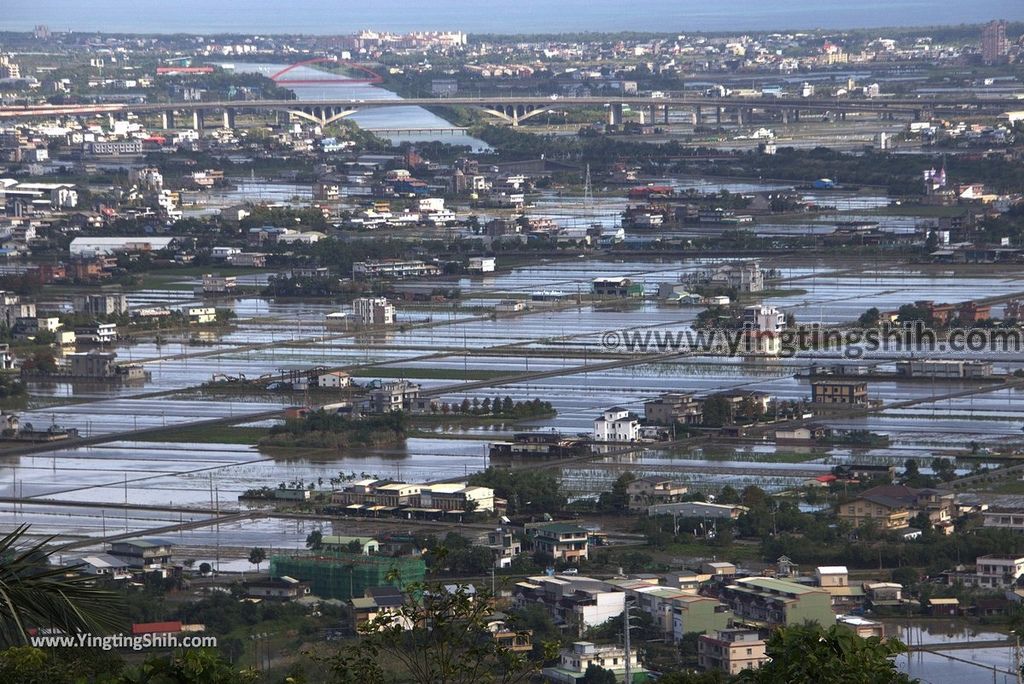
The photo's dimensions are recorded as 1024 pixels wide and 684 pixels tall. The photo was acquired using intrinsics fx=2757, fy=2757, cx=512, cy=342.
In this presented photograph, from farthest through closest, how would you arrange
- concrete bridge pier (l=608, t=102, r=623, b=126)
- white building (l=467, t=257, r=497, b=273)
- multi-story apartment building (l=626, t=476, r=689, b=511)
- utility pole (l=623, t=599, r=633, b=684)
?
concrete bridge pier (l=608, t=102, r=623, b=126) < white building (l=467, t=257, r=497, b=273) < multi-story apartment building (l=626, t=476, r=689, b=511) < utility pole (l=623, t=599, r=633, b=684)

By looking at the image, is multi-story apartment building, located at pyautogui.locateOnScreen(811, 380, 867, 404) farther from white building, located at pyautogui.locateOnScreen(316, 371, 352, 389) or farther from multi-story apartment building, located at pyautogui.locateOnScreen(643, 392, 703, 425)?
white building, located at pyautogui.locateOnScreen(316, 371, 352, 389)

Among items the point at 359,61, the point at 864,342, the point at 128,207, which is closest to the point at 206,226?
the point at 128,207

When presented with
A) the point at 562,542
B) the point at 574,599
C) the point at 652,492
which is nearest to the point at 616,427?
the point at 652,492

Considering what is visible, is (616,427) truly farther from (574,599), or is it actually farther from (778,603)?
(778,603)

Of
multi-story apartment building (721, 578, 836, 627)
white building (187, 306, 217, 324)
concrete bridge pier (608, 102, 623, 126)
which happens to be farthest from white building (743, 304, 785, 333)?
concrete bridge pier (608, 102, 623, 126)

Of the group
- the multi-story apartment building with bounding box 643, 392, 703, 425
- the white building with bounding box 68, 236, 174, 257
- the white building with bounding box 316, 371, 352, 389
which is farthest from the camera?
the white building with bounding box 68, 236, 174, 257

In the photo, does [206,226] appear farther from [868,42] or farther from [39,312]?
[868,42]

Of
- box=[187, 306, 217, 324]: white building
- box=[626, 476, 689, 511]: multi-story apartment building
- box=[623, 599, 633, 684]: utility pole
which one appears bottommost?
box=[187, 306, 217, 324]: white building

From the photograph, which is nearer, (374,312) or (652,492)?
Answer: (652,492)
